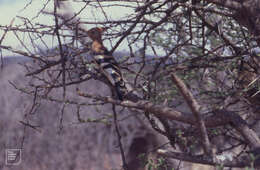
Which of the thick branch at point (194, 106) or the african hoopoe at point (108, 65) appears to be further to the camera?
the african hoopoe at point (108, 65)

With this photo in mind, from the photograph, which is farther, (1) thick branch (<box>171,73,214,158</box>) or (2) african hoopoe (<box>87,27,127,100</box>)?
(2) african hoopoe (<box>87,27,127,100</box>)

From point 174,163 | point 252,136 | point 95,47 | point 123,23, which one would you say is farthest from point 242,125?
point 174,163

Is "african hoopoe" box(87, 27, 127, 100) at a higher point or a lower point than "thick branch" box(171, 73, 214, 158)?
Result: higher

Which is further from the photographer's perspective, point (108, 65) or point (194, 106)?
point (108, 65)

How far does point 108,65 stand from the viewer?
2809mm

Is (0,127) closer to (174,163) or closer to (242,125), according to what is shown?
(174,163)

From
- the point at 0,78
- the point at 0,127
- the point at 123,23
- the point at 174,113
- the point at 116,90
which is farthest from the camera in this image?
the point at 0,78

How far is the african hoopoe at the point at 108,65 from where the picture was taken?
2.57m

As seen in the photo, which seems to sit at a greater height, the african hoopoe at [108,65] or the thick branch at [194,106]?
the african hoopoe at [108,65]

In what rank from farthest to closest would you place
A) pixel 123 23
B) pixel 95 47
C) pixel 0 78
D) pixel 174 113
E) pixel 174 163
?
pixel 0 78
pixel 174 163
pixel 95 47
pixel 123 23
pixel 174 113

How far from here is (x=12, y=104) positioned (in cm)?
776

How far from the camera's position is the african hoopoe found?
8.43 feet

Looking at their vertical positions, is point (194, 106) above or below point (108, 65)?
below

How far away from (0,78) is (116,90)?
6.12 meters
